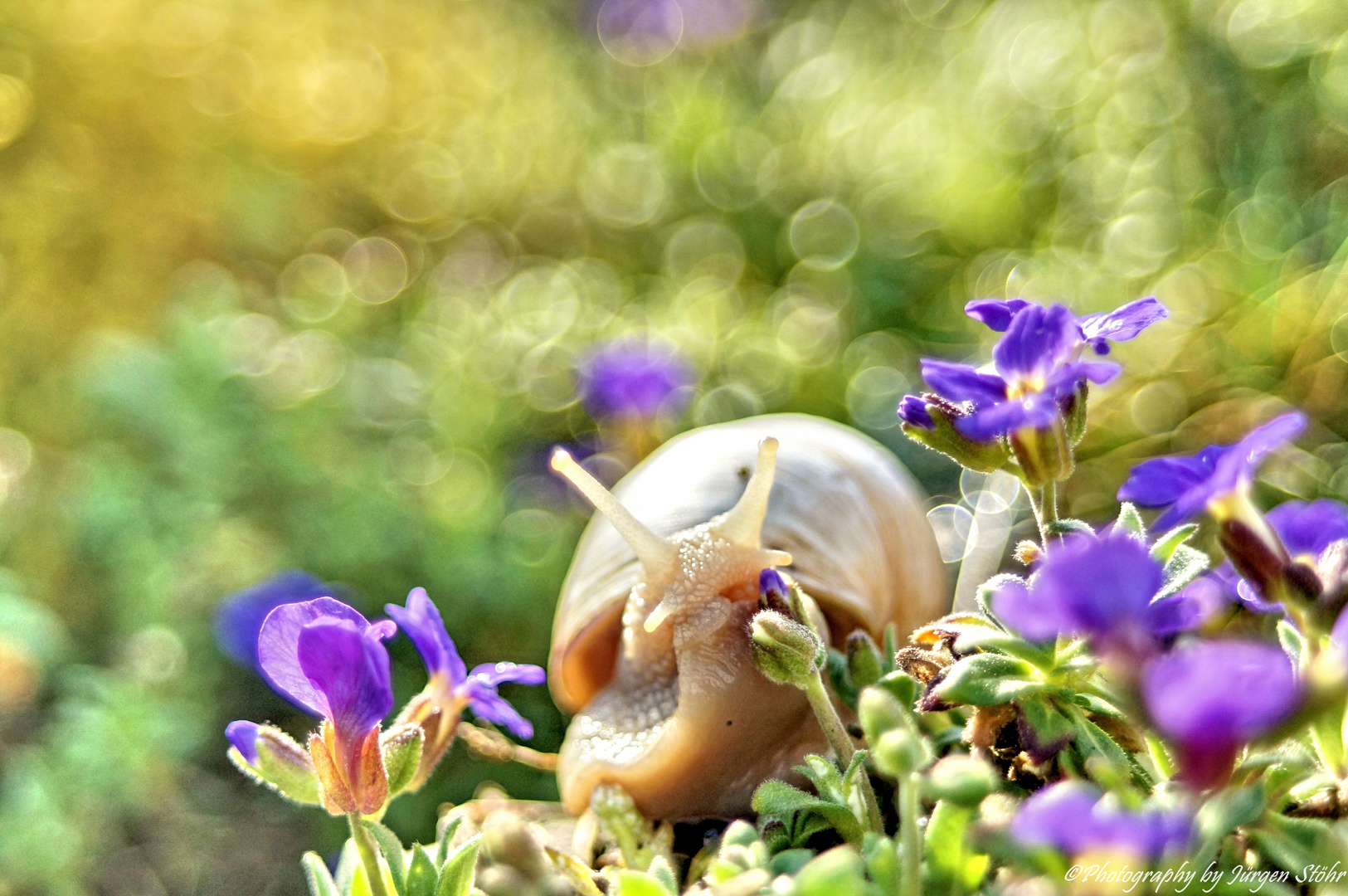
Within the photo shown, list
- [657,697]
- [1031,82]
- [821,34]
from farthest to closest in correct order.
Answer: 1. [821,34]
2. [1031,82]
3. [657,697]

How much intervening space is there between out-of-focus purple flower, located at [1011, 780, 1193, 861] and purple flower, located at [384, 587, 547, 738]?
797 mm

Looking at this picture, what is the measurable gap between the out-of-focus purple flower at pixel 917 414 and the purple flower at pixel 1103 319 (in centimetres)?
13

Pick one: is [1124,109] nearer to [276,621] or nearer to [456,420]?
[456,420]

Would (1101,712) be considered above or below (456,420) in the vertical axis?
above

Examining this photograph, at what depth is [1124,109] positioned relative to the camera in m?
3.39

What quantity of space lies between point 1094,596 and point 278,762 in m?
0.92

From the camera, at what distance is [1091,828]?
2.40ft

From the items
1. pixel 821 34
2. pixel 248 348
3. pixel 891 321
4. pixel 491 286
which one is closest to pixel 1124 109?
pixel 891 321

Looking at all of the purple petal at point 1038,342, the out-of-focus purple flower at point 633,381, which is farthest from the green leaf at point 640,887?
the out-of-focus purple flower at point 633,381

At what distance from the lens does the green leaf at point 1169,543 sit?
1180 millimetres

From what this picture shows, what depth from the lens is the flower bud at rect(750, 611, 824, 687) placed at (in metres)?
1.24

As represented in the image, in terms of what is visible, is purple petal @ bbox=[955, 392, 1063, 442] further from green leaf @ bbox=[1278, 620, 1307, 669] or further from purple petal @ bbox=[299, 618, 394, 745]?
purple petal @ bbox=[299, 618, 394, 745]

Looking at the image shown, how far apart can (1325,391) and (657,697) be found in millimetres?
2164

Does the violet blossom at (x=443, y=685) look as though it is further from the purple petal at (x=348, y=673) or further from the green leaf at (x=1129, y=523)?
the green leaf at (x=1129, y=523)
